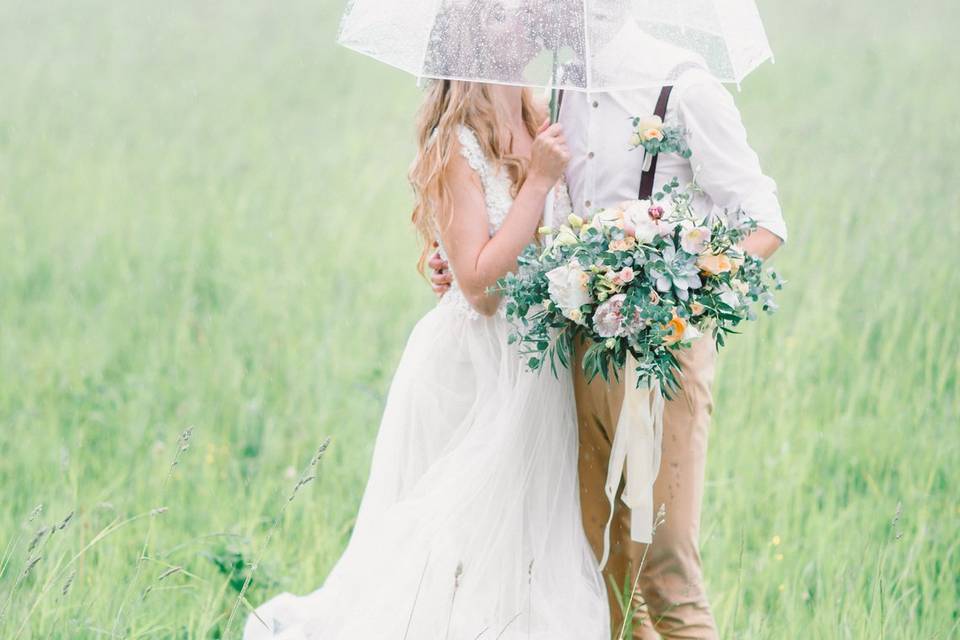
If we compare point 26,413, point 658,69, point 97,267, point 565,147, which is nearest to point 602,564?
point 565,147

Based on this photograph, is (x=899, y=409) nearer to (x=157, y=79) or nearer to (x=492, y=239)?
(x=492, y=239)

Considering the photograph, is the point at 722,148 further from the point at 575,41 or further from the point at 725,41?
the point at 575,41

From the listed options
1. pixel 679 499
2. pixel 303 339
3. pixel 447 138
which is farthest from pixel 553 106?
pixel 303 339

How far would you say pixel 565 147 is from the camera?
3.07m

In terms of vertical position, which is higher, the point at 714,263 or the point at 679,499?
the point at 714,263

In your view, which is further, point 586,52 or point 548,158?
point 548,158

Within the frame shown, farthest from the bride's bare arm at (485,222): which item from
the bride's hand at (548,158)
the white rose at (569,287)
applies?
the white rose at (569,287)

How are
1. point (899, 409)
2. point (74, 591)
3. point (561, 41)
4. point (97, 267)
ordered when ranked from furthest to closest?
1. point (97, 267)
2. point (899, 409)
3. point (74, 591)
4. point (561, 41)

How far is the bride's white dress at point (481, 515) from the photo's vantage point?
10.6 ft

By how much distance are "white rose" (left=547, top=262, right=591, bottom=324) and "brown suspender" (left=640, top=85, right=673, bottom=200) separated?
Result: 420 millimetres

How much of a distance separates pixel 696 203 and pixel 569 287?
0.59m

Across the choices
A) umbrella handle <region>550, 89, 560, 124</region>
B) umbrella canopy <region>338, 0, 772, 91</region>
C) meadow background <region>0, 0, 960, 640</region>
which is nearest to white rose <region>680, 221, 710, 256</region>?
umbrella canopy <region>338, 0, 772, 91</region>

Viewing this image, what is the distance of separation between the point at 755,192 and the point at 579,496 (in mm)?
1015

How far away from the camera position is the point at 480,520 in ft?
10.8
